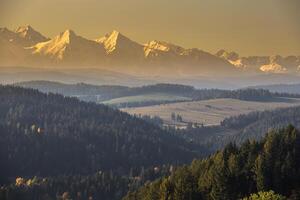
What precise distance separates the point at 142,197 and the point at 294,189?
34.1 m

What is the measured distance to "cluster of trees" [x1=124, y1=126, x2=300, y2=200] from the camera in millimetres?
144375

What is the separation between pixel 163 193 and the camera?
149 m

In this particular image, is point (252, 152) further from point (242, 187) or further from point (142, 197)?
point (142, 197)

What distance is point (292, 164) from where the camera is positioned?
485 ft

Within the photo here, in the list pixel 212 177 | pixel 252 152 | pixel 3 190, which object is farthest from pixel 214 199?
pixel 3 190

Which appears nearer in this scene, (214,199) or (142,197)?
(214,199)

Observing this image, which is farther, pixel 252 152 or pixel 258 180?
pixel 252 152

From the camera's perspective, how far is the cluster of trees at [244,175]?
14438 centimetres

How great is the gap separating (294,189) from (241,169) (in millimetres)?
11758

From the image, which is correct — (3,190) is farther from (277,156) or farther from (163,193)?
(277,156)

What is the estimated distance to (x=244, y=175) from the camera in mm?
146875

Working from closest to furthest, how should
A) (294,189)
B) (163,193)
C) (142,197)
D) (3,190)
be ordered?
(294,189) < (163,193) < (142,197) < (3,190)

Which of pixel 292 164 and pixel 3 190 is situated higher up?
pixel 292 164

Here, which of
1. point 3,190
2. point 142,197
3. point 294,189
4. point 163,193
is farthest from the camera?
point 3,190
